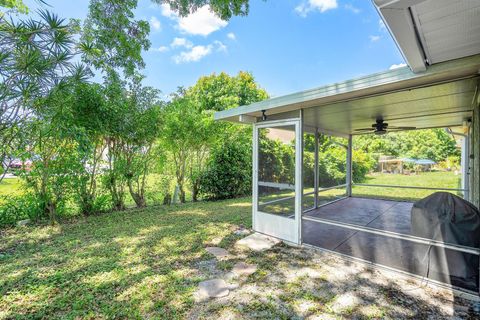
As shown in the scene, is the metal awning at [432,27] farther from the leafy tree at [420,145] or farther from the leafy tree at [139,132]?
the leafy tree at [420,145]

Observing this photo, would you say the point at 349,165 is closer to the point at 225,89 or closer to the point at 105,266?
the point at 105,266

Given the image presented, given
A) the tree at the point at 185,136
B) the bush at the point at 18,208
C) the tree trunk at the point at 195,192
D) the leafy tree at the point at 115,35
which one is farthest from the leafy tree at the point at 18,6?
the tree trunk at the point at 195,192

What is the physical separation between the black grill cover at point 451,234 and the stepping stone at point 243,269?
7.72 ft

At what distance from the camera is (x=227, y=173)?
8992 mm

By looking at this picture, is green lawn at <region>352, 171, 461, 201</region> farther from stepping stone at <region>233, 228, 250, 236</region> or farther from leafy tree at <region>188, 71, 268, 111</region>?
leafy tree at <region>188, 71, 268, 111</region>

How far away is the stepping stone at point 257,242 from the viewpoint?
4117 mm

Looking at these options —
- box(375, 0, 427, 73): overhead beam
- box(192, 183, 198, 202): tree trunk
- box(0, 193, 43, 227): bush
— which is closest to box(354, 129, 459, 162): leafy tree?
box(192, 183, 198, 202): tree trunk

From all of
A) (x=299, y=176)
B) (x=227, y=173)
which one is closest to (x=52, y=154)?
(x=299, y=176)

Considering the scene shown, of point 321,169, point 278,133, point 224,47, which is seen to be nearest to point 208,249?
point 278,133

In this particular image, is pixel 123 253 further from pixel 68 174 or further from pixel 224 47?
pixel 224 47

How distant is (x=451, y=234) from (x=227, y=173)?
695 centimetres

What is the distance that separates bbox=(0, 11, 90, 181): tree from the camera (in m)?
3.78

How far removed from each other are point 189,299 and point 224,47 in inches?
603

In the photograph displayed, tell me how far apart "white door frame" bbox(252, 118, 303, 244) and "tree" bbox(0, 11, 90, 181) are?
3.95 metres
